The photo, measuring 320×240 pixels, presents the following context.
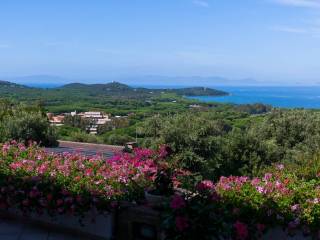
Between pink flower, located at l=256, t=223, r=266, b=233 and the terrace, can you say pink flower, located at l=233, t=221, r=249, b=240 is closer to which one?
the terrace

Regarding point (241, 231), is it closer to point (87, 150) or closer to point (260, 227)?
point (260, 227)

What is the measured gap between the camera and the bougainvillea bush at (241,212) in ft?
11.1

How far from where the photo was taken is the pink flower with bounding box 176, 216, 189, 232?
336 centimetres

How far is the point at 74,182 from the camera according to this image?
442 cm

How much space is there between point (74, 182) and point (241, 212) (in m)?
1.77

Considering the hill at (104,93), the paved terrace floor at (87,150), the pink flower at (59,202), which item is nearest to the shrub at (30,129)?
the paved terrace floor at (87,150)

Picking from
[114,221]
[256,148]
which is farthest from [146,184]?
[256,148]

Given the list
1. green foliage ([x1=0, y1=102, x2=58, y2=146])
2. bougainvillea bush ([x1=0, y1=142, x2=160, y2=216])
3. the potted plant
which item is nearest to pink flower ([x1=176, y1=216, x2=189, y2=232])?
the potted plant

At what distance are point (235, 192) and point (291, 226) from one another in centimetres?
56

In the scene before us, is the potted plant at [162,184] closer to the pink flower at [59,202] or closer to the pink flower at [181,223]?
the pink flower at [181,223]

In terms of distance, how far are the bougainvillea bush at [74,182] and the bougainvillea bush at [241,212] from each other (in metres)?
0.71

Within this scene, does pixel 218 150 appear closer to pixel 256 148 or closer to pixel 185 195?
pixel 256 148

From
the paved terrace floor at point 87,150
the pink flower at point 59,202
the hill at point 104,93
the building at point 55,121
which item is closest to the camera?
the pink flower at point 59,202

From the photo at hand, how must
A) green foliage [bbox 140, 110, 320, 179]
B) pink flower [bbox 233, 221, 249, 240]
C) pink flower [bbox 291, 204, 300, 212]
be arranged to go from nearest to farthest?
pink flower [bbox 233, 221, 249, 240], pink flower [bbox 291, 204, 300, 212], green foliage [bbox 140, 110, 320, 179]
